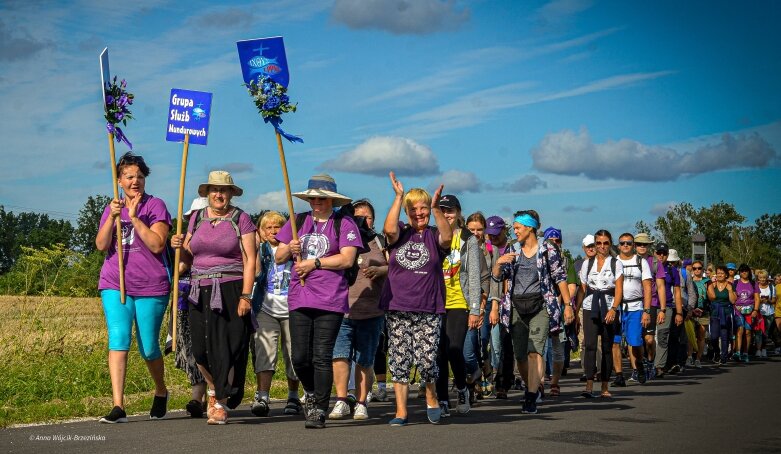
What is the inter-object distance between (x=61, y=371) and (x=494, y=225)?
548cm

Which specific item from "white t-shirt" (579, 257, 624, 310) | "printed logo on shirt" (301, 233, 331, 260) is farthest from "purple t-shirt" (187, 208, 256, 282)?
→ "white t-shirt" (579, 257, 624, 310)

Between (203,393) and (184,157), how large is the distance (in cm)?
224

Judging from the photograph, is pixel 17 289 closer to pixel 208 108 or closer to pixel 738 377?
pixel 208 108

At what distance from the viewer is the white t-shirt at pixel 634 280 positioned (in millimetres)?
15039

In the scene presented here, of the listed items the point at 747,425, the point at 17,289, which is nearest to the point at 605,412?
the point at 747,425

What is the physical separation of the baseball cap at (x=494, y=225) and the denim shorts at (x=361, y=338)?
8.64 ft

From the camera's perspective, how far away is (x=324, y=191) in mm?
9719

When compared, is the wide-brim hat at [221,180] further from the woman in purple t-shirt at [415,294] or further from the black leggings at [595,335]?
the black leggings at [595,335]

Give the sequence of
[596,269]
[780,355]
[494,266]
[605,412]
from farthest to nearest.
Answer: [780,355] < [596,269] < [494,266] < [605,412]

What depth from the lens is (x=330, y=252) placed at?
31.1 ft

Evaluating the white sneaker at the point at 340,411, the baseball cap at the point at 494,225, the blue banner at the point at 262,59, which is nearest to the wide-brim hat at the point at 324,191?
the blue banner at the point at 262,59

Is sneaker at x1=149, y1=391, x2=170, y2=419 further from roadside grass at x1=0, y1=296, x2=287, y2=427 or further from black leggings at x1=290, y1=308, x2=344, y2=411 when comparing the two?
black leggings at x1=290, y1=308, x2=344, y2=411

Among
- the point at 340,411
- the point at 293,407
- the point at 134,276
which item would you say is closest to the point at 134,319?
the point at 134,276

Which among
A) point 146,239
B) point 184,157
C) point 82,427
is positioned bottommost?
point 82,427
